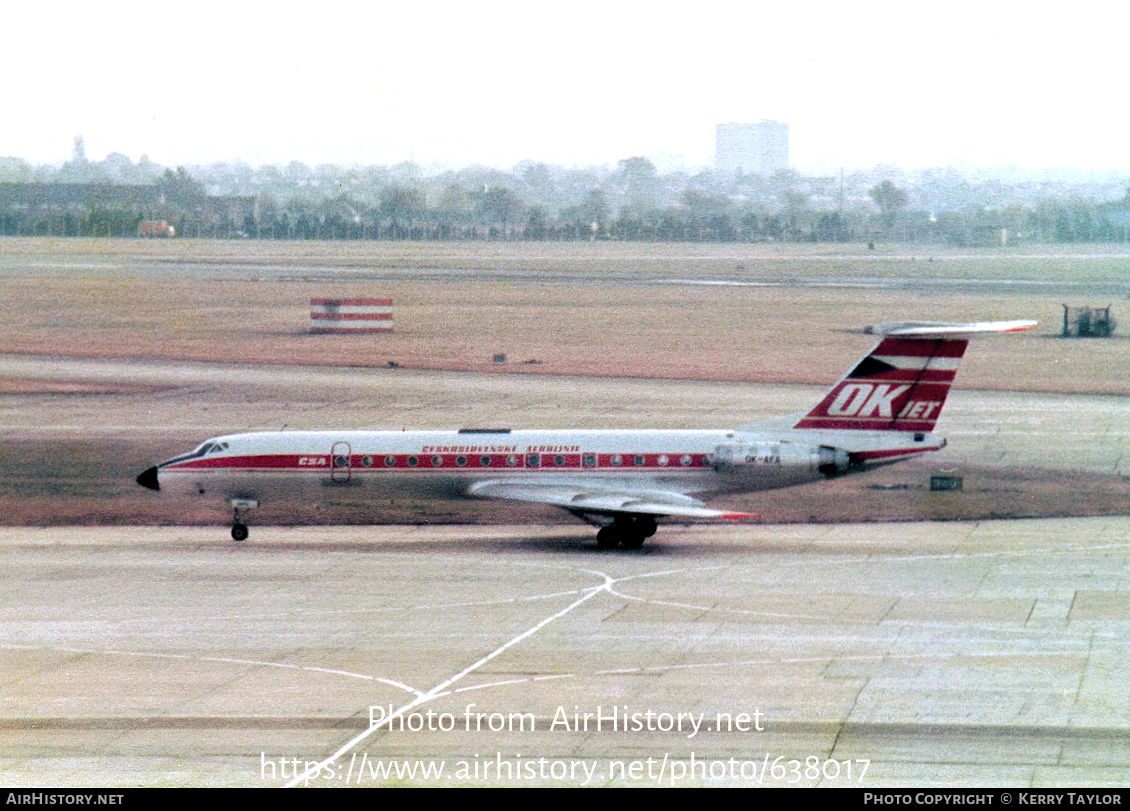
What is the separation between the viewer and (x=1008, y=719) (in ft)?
71.9

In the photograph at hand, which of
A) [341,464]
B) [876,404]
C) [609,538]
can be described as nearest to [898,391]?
[876,404]

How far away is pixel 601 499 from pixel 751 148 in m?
90.7

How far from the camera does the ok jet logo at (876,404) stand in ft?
130

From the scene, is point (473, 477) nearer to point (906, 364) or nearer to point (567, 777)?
point (906, 364)

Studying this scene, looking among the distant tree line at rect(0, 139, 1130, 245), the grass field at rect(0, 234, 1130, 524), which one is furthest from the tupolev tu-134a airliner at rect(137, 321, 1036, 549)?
the distant tree line at rect(0, 139, 1130, 245)

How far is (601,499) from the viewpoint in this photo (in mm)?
38844

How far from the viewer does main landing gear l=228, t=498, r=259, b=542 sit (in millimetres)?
41438

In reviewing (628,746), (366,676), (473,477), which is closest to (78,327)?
(473,477)

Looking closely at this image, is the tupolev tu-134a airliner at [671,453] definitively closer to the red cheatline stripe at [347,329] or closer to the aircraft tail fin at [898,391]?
Result: the aircraft tail fin at [898,391]

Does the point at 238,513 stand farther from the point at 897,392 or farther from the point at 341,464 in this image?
the point at 897,392

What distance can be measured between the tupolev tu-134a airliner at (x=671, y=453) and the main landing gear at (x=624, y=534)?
27mm

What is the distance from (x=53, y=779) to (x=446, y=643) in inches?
392

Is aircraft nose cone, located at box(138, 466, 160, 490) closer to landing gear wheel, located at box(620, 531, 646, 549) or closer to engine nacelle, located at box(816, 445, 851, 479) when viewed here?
landing gear wheel, located at box(620, 531, 646, 549)

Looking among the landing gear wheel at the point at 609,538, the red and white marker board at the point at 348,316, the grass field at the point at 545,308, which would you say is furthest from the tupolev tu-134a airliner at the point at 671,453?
the red and white marker board at the point at 348,316
